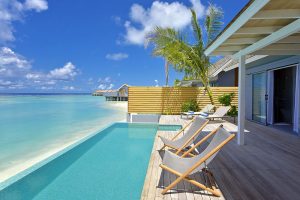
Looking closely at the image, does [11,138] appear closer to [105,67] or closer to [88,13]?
[88,13]

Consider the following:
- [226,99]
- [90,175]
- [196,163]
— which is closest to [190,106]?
[226,99]

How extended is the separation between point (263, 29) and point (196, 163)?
118 inches

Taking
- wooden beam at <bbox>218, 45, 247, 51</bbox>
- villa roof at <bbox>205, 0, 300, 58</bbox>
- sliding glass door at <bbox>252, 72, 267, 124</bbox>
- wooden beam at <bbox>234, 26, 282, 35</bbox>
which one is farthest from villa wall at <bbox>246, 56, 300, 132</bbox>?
wooden beam at <bbox>234, 26, 282, 35</bbox>

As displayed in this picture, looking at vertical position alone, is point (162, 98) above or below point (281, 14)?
below

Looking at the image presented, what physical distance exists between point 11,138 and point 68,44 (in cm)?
4433

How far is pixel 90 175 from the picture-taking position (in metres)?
5.08

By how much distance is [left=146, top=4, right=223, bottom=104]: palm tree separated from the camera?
12523 millimetres

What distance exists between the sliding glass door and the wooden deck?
3972 mm

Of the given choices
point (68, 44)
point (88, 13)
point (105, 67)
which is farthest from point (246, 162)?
point (105, 67)

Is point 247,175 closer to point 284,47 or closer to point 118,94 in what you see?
point 284,47

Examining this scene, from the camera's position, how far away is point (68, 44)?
51.8 meters

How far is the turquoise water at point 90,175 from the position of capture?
4.23 m

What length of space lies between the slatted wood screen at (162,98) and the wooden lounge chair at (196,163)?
408 inches

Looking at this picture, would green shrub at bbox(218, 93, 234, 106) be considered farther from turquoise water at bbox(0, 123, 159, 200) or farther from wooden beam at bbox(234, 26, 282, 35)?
wooden beam at bbox(234, 26, 282, 35)
